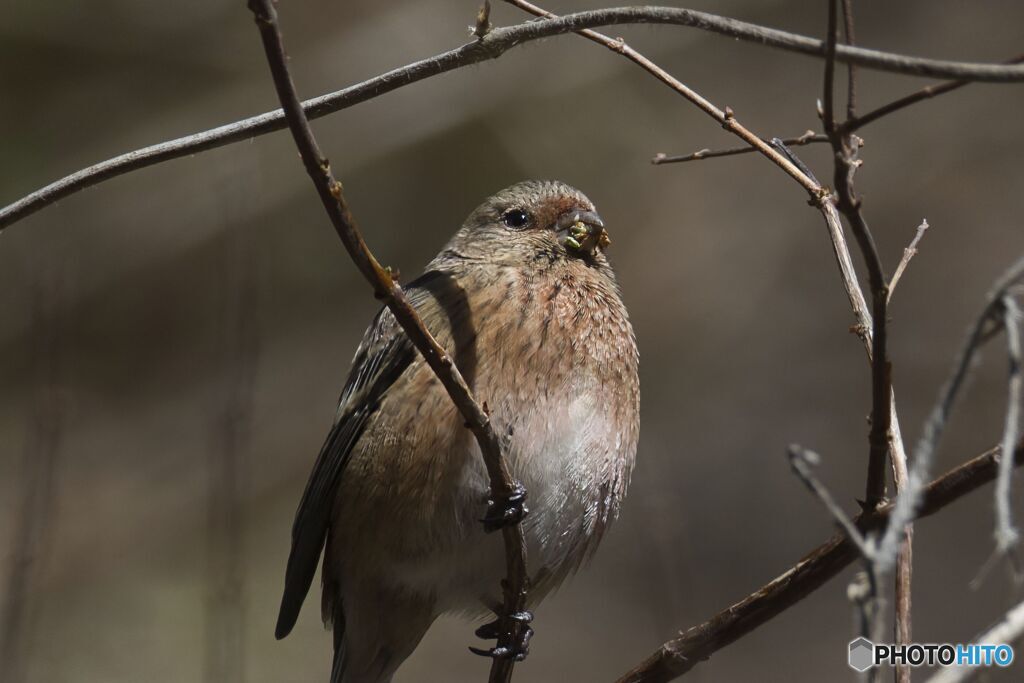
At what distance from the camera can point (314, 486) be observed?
426cm

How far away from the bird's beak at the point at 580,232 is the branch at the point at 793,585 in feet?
6.01

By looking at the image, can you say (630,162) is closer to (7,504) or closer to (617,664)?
(617,664)

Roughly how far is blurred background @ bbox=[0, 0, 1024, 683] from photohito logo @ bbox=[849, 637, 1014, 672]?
5.30 m

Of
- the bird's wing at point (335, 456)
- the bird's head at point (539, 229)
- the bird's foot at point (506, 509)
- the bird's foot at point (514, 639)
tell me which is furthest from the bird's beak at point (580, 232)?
the bird's foot at point (514, 639)

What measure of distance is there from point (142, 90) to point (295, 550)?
251 inches

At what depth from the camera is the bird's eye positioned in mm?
4555

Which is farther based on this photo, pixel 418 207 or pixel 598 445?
pixel 418 207

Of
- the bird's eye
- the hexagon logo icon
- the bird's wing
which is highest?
the bird's eye

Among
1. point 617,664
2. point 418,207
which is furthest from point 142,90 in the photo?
point 617,664

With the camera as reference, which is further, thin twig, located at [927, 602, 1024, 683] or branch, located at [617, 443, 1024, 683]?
branch, located at [617, 443, 1024, 683]

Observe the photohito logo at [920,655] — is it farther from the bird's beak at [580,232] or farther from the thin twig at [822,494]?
the bird's beak at [580,232]

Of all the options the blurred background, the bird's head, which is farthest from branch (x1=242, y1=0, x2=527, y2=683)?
the blurred background

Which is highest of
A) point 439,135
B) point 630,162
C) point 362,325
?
point 439,135

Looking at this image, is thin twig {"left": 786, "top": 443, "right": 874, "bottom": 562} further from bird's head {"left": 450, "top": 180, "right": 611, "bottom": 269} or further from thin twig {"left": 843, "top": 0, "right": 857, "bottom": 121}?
bird's head {"left": 450, "top": 180, "right": 611, "bottom": 269}
